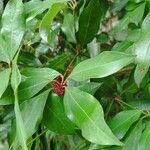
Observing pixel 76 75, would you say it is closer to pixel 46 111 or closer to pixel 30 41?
pixel 46 111

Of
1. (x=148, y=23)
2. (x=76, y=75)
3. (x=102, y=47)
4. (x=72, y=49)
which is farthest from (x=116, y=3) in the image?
(x=76, y=75)

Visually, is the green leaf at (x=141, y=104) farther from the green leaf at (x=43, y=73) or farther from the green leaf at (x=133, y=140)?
the green leaf at (x=43, y=73)

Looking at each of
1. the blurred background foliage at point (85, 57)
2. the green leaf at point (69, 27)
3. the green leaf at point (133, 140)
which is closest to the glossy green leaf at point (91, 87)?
the blurred background foliage at point (85, 57)

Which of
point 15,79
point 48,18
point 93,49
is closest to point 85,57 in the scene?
point 93,49

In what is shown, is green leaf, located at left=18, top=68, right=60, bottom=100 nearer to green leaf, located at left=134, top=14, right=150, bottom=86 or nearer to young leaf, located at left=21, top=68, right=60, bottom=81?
young leaf, located at left=21, top=68, right=60, bottom=81

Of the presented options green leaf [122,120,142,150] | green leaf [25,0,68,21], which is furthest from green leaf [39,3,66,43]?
green leaf [122,120,142,150]

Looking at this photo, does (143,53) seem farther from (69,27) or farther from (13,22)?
(69,27)
